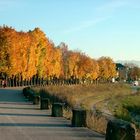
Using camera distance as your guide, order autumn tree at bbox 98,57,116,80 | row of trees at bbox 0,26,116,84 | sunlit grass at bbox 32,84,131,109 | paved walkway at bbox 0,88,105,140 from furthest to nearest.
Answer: autumn tree at bbox 98,57,116,80 → row of trees at bbox 0,26,116,84 → sunlit grass at bbox 32,84,131,109 → paved walkway at bbox 0,88,105,140

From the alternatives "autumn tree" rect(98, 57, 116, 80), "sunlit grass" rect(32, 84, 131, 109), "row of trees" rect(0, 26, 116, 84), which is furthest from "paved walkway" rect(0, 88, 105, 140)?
"autumn tree" rect(98, 57, 116, 80)

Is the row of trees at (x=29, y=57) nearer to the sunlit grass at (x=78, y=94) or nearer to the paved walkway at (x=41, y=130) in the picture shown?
the sunlit grass at (x=78, y=94)

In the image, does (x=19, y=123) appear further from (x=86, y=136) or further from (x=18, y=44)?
(x=18, y=44)

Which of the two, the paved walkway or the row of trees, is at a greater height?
the row of trees

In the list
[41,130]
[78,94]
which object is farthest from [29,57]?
[41,130]

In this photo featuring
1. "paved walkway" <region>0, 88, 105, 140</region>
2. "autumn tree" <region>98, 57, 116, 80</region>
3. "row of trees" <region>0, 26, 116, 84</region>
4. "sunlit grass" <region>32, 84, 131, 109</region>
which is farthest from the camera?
"autumn tree" <region>98, 57, 116, 80</region>

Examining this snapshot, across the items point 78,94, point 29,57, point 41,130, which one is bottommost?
point 41,130

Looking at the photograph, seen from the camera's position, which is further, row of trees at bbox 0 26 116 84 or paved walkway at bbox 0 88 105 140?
row of trees at bbox 0 26 116 84

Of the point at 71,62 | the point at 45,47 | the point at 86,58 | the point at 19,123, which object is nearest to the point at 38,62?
the point at 45,47

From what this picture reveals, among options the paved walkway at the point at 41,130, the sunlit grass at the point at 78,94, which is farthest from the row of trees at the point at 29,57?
the paved walkway at the point at 41,130

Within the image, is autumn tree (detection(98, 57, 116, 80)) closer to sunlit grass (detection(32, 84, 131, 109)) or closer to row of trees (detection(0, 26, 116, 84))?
sunlit grass (detection(32, 84, 131, 109))

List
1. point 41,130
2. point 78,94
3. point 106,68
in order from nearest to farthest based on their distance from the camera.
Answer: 1. point 41,130
2. point 78,94
3. point 106,68

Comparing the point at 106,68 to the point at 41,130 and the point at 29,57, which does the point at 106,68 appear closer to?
the point at 29,57

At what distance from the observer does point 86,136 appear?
17281mm
